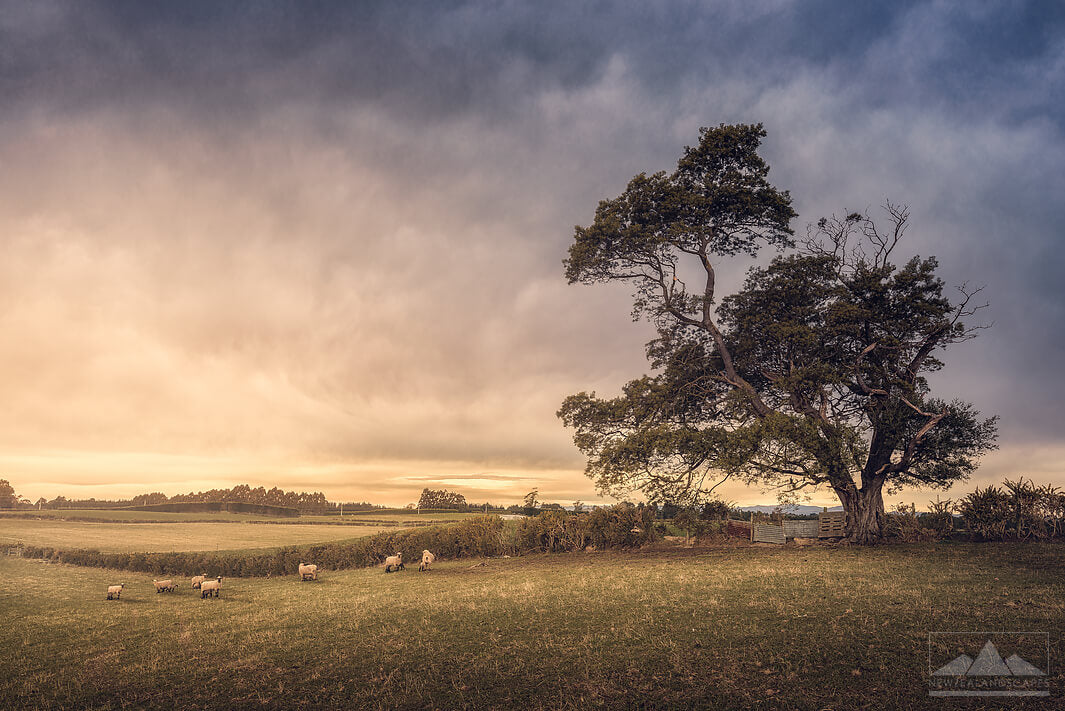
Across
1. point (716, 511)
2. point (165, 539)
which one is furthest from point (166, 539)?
point (716, 511)

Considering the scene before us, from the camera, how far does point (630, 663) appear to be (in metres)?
9.38

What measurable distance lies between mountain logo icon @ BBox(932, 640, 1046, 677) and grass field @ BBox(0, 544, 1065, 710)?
13.4 inches

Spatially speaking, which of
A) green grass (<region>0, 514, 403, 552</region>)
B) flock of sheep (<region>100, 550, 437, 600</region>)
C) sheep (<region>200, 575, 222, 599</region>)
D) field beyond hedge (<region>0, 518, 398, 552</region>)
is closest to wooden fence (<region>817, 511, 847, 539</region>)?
flock of sheep (<region>100, 550, 437, 600</region>)

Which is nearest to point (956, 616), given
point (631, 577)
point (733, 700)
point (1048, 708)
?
point (1048, 708)

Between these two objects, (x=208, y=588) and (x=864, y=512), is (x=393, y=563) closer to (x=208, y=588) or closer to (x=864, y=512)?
(x=208, y=588)

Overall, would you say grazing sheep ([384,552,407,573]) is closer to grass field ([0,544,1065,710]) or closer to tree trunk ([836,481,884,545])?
grass field ([0,544,1065,710])

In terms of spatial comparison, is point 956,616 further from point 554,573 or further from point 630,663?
point 554,573

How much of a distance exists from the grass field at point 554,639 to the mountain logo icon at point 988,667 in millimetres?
340

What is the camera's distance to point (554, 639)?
11148 mm

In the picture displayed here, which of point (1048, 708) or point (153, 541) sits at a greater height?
point (1048, 708)

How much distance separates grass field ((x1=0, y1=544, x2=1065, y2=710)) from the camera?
8328 mm

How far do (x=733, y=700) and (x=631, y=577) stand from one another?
12.1 m

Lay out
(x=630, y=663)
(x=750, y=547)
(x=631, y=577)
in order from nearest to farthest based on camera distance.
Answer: (x=630, y=663) < (x=631, y=577) < (x=750, y=547)

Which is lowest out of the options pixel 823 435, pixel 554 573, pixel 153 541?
pixel 153 541
